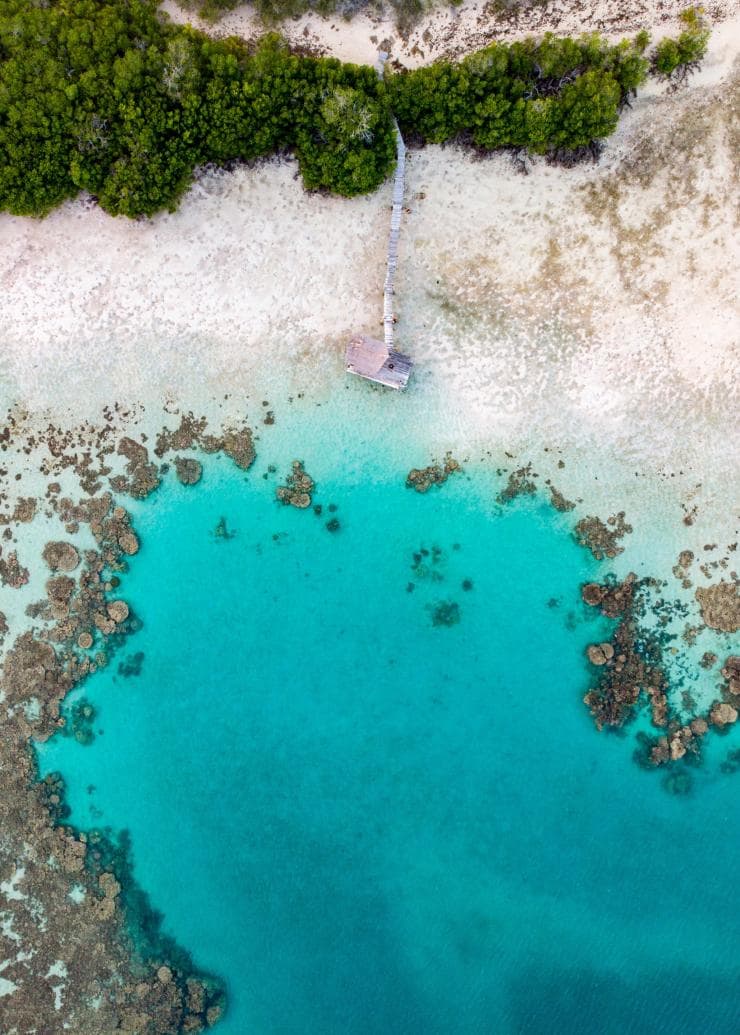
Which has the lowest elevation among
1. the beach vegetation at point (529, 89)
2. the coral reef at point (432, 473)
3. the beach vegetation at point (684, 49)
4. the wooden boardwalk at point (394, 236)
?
the coral reef at point (432, 473)

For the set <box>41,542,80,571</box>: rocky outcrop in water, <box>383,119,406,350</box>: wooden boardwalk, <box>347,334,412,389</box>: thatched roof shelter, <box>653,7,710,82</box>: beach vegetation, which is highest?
<box>653,7,710,82</box>: beach vegetation

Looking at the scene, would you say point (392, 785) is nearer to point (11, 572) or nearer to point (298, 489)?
point (298, 489)

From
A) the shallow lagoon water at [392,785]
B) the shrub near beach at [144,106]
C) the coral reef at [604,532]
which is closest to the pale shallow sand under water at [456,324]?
the coral reef at [604,532]

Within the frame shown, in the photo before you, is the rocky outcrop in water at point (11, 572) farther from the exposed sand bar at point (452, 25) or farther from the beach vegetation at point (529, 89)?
the beach vegetation at point (529, 89)

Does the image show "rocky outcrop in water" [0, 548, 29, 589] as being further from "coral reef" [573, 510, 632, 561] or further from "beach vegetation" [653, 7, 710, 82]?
"beach vegetation" [653, 7, 710, 82]

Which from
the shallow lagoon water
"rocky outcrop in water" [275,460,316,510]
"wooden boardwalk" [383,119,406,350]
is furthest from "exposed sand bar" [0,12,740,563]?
the shallow lagoon water
